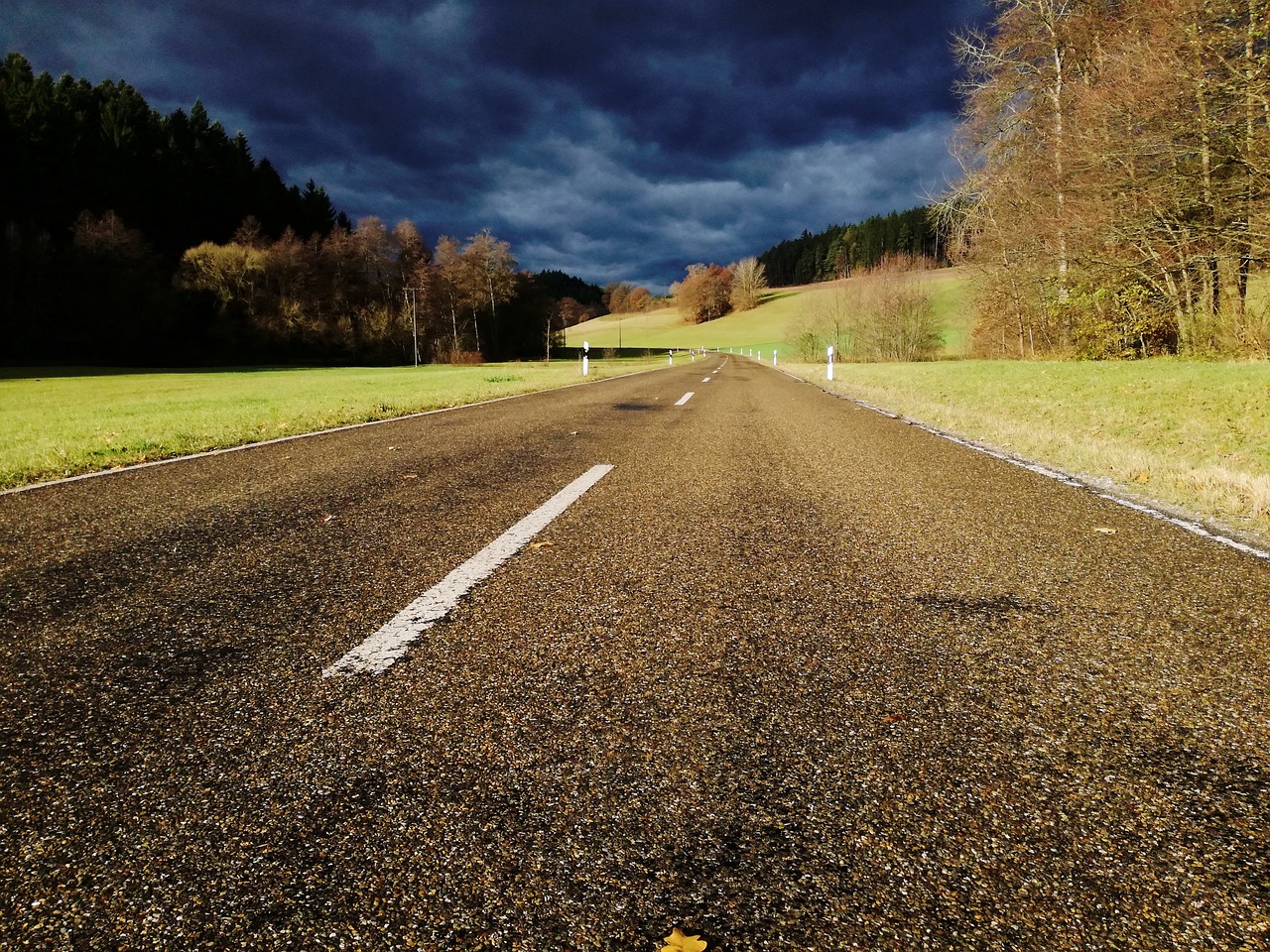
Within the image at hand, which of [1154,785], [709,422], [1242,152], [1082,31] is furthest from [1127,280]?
[1154,785]

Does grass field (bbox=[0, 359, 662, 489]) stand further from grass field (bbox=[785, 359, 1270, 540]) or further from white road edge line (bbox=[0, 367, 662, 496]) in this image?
grass field (bbox=[785, 359, 1270, 540])

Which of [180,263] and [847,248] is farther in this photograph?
[847,248]

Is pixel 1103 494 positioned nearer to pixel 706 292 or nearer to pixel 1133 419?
pixel 1133 419

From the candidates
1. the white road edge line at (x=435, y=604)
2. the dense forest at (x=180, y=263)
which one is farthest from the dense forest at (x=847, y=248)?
the white road edge line at (x=435, y=604)

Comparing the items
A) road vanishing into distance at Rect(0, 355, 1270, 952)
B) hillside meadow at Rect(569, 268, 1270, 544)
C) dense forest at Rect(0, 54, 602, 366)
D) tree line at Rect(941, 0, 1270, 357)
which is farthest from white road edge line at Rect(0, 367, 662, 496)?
dense forest at Rect(0, 54, 602, 366)

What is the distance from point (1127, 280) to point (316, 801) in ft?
68.8

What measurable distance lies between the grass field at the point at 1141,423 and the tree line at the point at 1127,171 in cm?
414

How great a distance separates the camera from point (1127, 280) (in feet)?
52.6

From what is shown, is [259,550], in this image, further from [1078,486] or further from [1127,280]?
[1127,280]

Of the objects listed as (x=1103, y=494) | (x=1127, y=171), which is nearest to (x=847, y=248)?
(x=1127, y=171)

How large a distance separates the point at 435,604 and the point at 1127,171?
18.1m

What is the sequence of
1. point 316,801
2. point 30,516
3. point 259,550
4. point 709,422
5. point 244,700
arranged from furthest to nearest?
point 709,422 → point 30,516 → point 259,550 → point 244,700 → point 316,801

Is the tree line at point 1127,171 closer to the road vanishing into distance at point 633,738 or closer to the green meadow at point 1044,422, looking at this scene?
the green meadow at point 1044,422

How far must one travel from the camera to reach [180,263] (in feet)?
152
